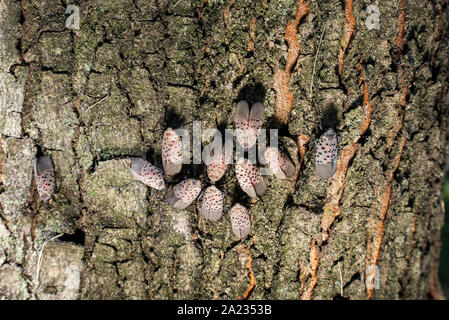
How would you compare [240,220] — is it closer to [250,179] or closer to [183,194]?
[250,179]

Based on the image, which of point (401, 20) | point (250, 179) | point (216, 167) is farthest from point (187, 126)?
point (401, 20)

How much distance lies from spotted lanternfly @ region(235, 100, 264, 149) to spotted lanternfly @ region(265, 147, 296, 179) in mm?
192

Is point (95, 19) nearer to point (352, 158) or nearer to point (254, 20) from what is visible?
point (254, 20)

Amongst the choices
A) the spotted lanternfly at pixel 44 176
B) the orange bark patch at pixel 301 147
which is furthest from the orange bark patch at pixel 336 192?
the spotted lanternfly at pixel 44 176

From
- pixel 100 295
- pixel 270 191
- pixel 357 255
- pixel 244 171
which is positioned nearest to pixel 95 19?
pixel 244 171

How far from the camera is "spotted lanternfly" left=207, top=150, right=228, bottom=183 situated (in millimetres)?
2775

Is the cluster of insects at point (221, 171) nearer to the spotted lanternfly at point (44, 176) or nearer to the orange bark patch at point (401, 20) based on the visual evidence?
the spotted lanternfly at point (44, 176)

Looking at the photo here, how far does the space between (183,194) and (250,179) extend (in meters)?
0.60

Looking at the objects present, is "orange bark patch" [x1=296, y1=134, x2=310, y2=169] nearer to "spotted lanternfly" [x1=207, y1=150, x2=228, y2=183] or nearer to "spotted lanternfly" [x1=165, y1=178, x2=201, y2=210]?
"spotted lanternfly" [x1=207, y1=150, x2=228, y2=183]

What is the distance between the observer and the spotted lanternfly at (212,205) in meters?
2.72

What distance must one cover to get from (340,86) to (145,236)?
7.06 ft

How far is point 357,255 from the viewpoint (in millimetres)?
2785

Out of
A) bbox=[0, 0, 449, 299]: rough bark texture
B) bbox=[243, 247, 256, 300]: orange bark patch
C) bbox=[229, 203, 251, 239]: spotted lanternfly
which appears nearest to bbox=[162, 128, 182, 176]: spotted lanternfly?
bbox=[0, 0, 449, 299]: rough bark texture

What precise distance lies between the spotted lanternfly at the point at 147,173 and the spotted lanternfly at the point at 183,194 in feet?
0.42
